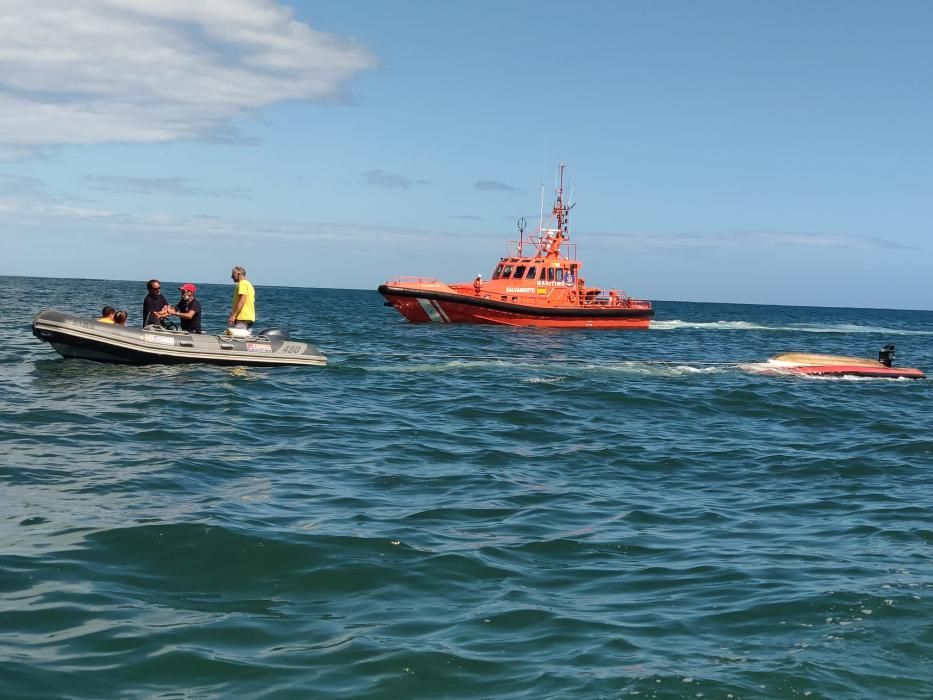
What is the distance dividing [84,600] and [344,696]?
185cm

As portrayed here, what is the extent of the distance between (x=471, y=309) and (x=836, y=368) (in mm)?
15701

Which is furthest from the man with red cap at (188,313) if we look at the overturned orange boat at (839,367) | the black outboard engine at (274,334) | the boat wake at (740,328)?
the boat wake at (740,328)

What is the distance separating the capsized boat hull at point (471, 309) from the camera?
3334cm

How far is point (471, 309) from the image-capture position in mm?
33562

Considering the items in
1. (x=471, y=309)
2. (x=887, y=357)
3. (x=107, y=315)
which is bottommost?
(x=887, y=357)

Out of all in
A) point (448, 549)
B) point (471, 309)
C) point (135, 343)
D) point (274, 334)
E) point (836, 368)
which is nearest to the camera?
point (448, 549)

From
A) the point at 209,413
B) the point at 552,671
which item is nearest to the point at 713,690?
the point at 552,671

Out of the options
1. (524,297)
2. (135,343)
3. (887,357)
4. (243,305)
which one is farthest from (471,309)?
(135,343)

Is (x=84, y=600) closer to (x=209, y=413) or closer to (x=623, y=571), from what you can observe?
(x=623, y=571)

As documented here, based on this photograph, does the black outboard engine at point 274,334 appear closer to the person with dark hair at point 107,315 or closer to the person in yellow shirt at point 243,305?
the person in yellow shirt at point 243,305

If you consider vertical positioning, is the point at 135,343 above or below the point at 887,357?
below

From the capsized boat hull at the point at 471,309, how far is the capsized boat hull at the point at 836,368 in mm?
13804

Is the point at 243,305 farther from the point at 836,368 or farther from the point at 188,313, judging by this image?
the point at 836,368

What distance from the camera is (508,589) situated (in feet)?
18.4
